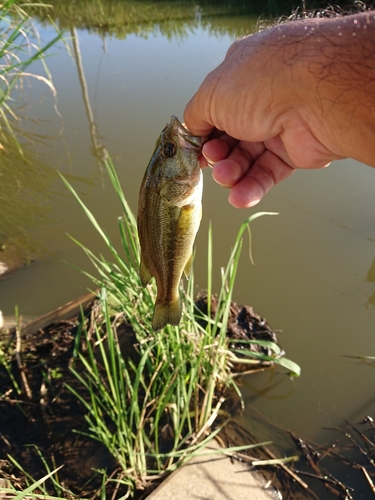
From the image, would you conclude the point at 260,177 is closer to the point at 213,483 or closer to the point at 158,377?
the point at 158,377

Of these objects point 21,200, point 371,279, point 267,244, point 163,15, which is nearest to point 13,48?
point 21,200

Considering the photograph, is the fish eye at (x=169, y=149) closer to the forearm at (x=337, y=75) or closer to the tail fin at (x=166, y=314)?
the forearm at (x=337, y=75)

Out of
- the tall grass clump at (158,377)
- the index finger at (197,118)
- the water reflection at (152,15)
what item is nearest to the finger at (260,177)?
the tall grass clump at (158,377)

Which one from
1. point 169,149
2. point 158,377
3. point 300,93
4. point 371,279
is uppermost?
point 300,93

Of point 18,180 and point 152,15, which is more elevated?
point 152,15

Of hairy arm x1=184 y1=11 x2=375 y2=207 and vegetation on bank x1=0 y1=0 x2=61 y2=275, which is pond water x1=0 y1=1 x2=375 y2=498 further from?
hairy arm x1=184 y1=11 x2=375 y2=207

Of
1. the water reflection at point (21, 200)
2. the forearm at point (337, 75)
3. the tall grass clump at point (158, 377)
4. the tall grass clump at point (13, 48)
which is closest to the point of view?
the forearm at point (337, 75)

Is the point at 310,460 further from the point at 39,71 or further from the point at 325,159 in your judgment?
the point at 39,71
